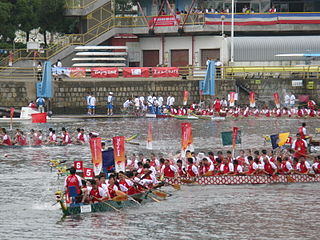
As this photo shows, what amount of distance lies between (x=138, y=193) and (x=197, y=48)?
44550 millimetres

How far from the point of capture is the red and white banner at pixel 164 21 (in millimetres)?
75188

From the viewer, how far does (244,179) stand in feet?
122

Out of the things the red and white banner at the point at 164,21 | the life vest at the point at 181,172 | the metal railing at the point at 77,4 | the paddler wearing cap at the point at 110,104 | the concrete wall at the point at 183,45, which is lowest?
the life vest at the point at 181,172

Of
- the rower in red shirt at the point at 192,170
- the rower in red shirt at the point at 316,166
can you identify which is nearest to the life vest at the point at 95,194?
the rower in red shirt at the point at 192,170

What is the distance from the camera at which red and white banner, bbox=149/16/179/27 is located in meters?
75.2

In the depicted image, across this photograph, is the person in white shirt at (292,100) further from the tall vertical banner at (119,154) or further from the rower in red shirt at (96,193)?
the rower in red shirt at (96,193)

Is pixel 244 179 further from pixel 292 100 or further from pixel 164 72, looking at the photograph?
pixel 164 72

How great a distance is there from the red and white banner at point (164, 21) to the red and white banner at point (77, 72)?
11211 mm

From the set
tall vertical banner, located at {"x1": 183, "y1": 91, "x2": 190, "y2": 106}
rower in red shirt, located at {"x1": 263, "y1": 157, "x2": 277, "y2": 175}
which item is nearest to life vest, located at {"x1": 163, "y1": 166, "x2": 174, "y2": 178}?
rower in red shirt, located at {"x1": 263, "y1": 157, "x2": 277, "y2": 175}

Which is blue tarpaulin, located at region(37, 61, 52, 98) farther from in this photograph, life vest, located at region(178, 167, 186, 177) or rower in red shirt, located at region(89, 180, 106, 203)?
rower in red shirt, located at region(89, 180, 106, 203)

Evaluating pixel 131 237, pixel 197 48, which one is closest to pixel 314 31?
pixel 197 48

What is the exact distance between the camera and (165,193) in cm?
3478

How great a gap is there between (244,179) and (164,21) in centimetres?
4033

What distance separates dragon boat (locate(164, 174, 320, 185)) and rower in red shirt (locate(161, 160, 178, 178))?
0.72ft
